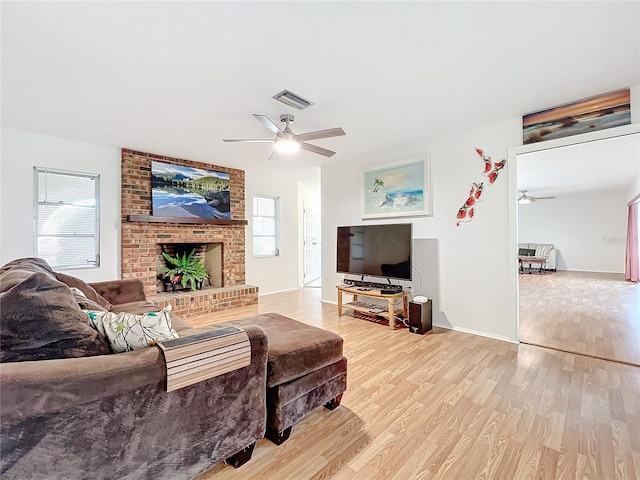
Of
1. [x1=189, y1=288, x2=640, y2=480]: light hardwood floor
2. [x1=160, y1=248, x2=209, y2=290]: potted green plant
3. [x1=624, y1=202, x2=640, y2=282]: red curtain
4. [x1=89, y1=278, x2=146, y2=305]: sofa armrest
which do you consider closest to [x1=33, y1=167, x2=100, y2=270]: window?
[x1=160, y1=248, x2=209, y2=290]: potted green plant

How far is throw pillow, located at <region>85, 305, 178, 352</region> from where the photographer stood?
4.30 feet

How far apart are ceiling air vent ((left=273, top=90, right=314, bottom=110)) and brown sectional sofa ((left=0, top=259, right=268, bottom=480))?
2140 millimetres

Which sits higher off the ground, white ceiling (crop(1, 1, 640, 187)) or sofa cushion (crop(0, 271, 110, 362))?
white ceiling (crop(1, 1, 640, 187))

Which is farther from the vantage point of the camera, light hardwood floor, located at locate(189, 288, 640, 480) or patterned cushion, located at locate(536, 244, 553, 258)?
patterned cushion, located at locate(536, 244, 553, 258)

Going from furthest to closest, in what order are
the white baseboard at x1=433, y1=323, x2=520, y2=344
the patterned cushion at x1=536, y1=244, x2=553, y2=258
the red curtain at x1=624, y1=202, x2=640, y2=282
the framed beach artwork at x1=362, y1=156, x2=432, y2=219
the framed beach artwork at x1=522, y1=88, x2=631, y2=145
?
the patterned cushion at x1=536, y1=244, x2=553, y2=258 → the red curtain at x1=624, y1=202, x2=640, y2=282 → the framed beach artwork at x1=362, y1=156, x2=432, y2=219 → the white baseboard at x1=433, y1=323, x2=520, y2=344 → the framed beach artwork at x1=522, y1=88, x2=631, y2=145

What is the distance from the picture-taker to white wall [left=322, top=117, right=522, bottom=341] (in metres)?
3.31

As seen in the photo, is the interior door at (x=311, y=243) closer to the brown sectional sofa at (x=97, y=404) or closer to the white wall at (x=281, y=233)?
the white wall at (x=281, y=233)

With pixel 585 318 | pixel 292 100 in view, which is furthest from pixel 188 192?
pixel 585 318

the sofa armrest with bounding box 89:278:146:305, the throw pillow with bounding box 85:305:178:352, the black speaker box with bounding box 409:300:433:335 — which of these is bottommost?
the black speaker box with bounding box 409:300:433:335

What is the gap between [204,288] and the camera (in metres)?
5.21

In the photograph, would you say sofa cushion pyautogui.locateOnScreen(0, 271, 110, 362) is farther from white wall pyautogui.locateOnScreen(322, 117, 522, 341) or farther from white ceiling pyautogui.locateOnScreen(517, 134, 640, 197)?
white ceiling pyautogui.locateOnScreen(517, 134, 640, 197)

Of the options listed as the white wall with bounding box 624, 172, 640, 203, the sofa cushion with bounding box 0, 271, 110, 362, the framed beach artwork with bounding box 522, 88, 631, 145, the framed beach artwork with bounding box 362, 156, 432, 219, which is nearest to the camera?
the sofa cushion with bounding box 0, 271, 110, 362

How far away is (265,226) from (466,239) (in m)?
A: 4.00

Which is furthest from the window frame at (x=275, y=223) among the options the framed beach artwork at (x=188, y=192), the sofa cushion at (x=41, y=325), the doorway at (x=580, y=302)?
the sofa cushion at (x=41, y=325)
